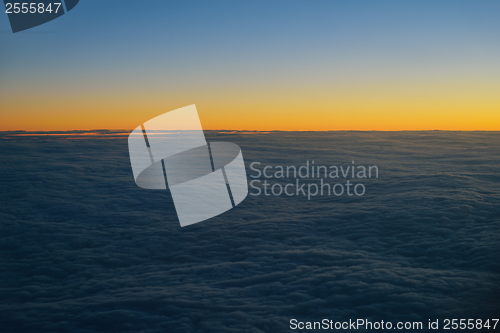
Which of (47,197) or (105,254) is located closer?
(105,254)

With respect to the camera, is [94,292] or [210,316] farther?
[94,292]

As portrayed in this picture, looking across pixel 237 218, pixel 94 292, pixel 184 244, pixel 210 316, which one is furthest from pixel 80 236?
pixel 210 316

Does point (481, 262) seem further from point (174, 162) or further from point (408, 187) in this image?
point (174, 162)

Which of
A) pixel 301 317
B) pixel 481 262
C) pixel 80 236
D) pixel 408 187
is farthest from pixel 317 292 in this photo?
pixel 408 187

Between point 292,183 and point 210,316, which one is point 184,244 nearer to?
point 210,316

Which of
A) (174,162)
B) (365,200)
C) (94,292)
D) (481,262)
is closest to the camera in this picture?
(94,292)

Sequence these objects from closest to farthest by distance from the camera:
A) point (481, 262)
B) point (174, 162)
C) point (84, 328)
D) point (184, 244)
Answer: point (84, 328)
point (481, 262)
point (184, 244)
point (174, 162)

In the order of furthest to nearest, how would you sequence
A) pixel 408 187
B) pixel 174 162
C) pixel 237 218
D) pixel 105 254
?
pixel 174 162
pixel 408 187
pixel 237 218
pixel 105 254

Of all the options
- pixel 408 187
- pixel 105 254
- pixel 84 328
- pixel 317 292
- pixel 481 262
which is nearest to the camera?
pixel 84 328
